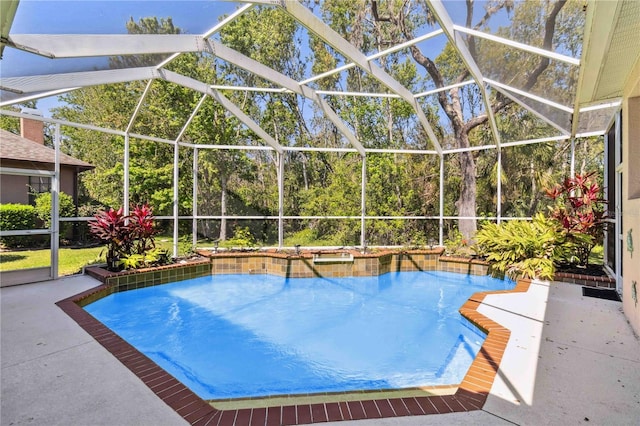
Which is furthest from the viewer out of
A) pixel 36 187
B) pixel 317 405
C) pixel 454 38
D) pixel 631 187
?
pixel 36 187

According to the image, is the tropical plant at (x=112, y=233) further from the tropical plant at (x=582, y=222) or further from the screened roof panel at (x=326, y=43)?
the tropical plant at (x=582, y=222)

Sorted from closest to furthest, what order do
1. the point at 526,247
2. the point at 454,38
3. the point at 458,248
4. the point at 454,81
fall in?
the point at 454,38
the point at 526,247
the point at 458,248
the point at 454,81

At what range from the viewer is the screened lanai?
14.9 feet

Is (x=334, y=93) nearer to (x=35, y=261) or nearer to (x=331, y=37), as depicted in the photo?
(x=331, y=37)

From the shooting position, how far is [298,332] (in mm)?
5145

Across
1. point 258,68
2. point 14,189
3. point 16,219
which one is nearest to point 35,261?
point 16,219

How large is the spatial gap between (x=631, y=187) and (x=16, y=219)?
1149cm

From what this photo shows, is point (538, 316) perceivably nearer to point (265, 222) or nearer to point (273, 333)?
point (273, 333)

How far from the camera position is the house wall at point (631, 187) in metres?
4.05

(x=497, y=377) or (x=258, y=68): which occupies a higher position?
(x=258, y=68)

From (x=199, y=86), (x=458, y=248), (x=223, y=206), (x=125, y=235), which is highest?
(x=199, y=86)

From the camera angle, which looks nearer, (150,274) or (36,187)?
(150,274)

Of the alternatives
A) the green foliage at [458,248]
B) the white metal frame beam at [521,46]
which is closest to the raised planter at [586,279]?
the green foliage at [458,248]

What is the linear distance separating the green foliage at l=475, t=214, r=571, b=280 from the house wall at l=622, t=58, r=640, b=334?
2.32m
